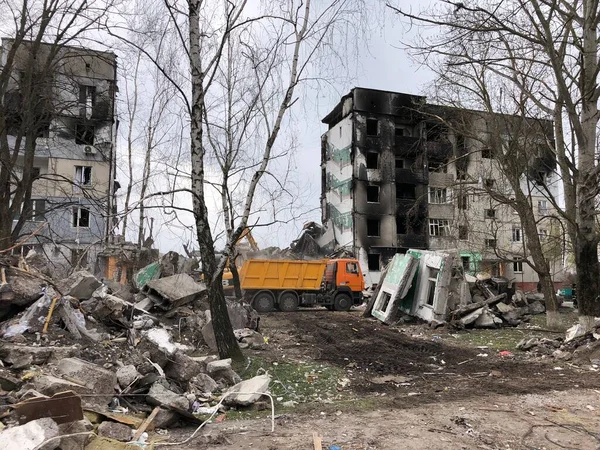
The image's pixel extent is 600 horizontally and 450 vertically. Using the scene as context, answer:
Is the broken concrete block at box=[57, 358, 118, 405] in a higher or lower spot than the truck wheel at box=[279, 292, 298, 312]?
higher

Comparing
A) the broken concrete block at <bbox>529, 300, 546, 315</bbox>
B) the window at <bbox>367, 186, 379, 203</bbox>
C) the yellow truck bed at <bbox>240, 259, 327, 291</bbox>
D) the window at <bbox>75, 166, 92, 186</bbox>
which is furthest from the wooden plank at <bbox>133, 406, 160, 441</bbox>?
the window at <bbox>367, 186, 379, 203</bbox>

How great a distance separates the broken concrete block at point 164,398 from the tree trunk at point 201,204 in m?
2.19

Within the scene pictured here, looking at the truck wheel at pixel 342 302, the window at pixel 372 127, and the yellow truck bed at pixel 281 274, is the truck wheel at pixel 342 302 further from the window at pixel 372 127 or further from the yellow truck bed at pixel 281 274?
the window at pixel 372 127

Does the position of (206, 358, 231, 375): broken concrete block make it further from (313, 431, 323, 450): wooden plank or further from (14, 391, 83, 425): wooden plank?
(14, 391, 83, 425): wooden plank

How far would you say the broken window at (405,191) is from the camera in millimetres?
37688

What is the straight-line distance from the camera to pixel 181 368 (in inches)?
239

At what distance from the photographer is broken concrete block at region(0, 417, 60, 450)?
327 centimetres

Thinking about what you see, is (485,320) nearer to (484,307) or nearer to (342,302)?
(484,307)

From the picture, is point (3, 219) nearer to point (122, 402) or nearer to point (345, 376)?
point (122, 402)

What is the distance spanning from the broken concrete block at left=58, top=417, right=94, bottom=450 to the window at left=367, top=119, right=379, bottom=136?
3547 cm

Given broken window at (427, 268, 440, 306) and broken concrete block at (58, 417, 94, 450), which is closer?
broken concrete block at (58, 417, 94, 450)

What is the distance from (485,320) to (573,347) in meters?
5.20

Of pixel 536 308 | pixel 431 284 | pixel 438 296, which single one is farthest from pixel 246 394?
pixel 536 308

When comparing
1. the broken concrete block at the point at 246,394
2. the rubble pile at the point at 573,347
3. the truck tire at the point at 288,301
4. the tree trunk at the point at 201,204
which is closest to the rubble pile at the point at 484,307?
the rubble pile at the point at 573,347
